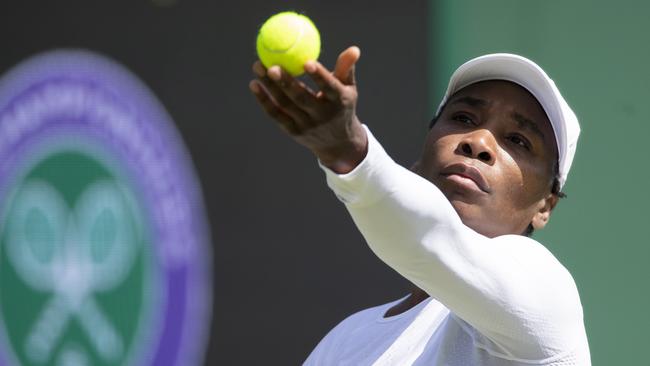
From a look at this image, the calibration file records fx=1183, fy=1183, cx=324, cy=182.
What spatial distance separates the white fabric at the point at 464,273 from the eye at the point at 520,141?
12.3 inches

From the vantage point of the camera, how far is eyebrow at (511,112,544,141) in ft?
6.10

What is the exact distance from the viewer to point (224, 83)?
3.34m

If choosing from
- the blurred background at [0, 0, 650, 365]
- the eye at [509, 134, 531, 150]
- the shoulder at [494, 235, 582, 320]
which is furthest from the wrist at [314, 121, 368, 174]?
the blurred background at [0, 0, 650, 365]

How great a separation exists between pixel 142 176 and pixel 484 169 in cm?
175

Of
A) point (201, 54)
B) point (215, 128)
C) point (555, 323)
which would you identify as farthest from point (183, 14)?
point (555, 323)

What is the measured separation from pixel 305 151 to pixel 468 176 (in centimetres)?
156

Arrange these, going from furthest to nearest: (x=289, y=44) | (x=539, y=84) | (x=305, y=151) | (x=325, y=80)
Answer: (x=305, y=151) < (x=539, y=84) < (x=289, y=44) < (x=325, y=80)

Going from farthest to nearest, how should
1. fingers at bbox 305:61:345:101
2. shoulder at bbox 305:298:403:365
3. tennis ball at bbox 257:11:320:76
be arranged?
shoulder at bbox 305:298:403:365
tennis ball at bbox 257:11:320:76
fingers at bbox 305:61:345:101

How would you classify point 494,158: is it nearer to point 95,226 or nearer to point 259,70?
point 259,70

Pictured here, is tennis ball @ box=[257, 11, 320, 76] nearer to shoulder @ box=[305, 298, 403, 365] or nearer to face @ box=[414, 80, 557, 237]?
face @ box=[414, 80, 557, 237]

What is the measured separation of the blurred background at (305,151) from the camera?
3.30 metres

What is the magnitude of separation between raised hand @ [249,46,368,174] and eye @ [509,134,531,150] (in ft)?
1.83

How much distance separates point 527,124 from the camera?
186 cm

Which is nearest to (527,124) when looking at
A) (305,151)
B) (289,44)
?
(289,44)
